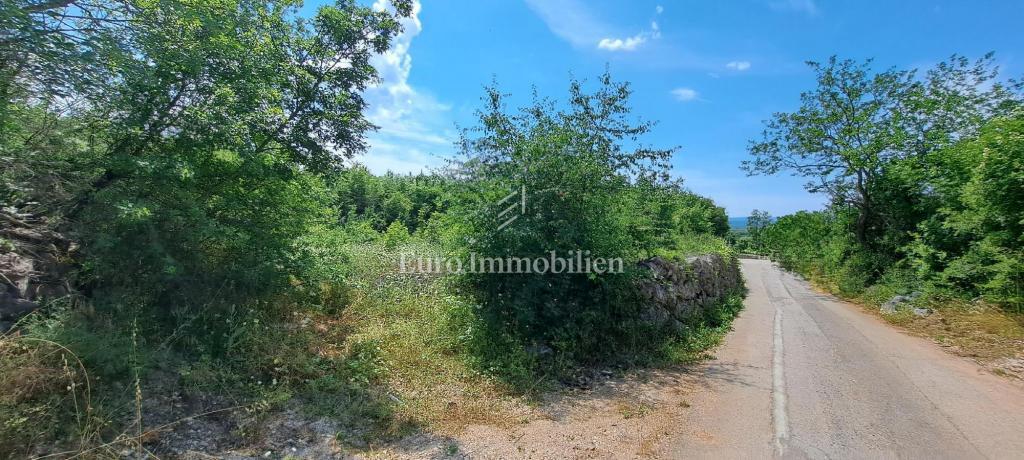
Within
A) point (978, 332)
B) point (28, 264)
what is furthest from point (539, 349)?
point (978, 332)

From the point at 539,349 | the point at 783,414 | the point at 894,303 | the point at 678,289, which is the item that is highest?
the point at 678,289

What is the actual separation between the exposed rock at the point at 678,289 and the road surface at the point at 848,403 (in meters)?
0.96

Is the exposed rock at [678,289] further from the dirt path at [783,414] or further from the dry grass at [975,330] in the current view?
the dry grass at [975,330]

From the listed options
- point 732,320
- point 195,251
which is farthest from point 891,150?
point 195,251

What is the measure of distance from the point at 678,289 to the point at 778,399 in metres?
3.26

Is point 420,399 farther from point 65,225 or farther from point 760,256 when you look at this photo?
point 760,256

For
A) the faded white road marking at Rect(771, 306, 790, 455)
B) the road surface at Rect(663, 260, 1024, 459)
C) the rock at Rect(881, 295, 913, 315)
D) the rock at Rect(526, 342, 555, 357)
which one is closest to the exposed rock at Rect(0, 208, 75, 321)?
the rock at Rect(526, 342, 555, 357)

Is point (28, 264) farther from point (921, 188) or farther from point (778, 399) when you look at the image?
point (921, 188)

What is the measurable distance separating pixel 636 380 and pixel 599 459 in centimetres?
224

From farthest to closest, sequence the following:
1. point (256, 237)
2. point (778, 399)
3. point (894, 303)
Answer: point (894, 303), point (256, 237), point (778, 399)

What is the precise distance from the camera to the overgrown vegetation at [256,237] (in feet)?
12.5

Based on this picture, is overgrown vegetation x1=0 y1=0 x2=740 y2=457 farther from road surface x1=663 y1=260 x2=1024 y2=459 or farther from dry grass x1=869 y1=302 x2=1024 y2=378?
dry grass x1=869 y1=302 x2=1024 y2=378

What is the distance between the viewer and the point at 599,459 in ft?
12.2

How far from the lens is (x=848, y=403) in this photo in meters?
4.87
